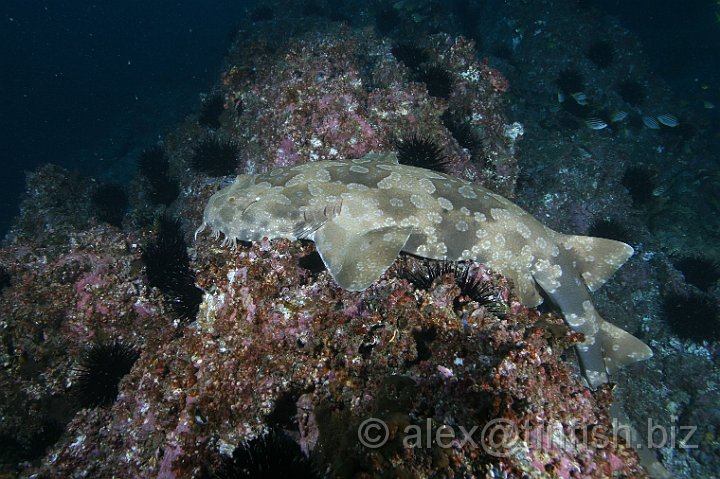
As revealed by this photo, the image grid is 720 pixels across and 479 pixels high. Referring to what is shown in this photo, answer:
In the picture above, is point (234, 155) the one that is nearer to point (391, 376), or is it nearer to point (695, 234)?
point (391, 376)

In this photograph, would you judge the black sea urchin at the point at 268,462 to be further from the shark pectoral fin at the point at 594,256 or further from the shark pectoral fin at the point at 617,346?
the shark pectoral fin at the point at 617,346

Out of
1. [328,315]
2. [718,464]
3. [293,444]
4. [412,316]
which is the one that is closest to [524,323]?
[412,316]

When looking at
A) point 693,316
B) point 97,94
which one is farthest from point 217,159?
point 97,94

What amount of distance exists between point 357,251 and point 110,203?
11.7 meters

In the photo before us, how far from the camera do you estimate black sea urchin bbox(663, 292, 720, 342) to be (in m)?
9.29

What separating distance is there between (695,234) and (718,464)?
7.53 m

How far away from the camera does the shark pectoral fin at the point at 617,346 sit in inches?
247

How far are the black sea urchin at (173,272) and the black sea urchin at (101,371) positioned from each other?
1.11 meters

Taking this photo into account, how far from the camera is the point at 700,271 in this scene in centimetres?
1042

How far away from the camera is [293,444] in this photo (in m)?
3.81

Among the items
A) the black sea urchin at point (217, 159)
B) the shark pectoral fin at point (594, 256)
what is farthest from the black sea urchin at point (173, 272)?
the shark pectoral fin at point (594, 256)

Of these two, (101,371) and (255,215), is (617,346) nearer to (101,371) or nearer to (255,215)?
(255,215)

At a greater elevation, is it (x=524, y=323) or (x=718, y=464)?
(x=524, y=323)

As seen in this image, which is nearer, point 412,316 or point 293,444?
point 293,444
